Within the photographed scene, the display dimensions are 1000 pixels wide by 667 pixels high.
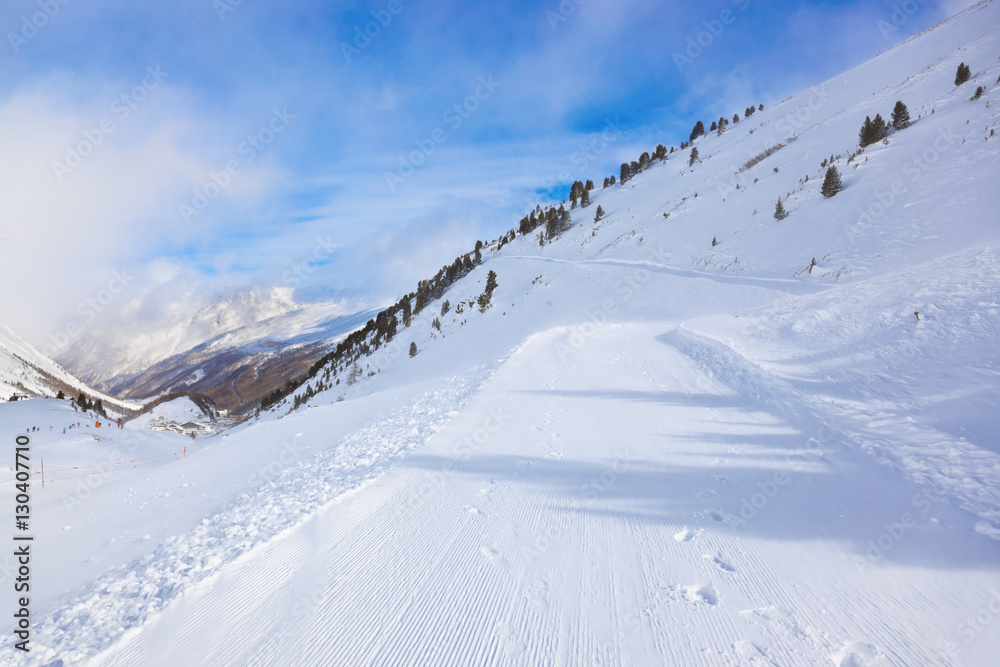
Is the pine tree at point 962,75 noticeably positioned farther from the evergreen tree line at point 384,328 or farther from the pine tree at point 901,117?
the evergreen tree line at point 384,328

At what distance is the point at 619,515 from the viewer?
193 inches

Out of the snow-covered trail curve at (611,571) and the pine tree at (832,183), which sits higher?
the pine tree at (832,183)

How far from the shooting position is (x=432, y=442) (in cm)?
798

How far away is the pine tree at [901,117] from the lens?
25.2 meters

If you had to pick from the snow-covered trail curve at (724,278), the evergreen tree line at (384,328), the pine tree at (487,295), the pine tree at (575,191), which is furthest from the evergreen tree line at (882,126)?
the pine tree at (575,191)

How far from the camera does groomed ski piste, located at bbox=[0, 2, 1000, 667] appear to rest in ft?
10.8

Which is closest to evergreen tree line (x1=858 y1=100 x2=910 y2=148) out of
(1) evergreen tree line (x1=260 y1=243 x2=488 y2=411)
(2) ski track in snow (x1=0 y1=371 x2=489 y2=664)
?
(2) ski track in snow (x1=0 y1=371 x2=489 y2=664)

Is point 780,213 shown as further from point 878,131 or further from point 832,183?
point 878,131

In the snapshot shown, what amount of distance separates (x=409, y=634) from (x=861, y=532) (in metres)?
4.65

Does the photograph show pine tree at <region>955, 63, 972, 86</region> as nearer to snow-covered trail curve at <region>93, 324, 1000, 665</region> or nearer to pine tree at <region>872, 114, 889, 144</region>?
pine tree at <region>872, 114, 889, 144</region>

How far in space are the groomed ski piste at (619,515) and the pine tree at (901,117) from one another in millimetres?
13854

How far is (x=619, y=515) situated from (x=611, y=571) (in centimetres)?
106

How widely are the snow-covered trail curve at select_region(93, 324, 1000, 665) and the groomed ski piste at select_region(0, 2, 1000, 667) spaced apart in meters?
0.03

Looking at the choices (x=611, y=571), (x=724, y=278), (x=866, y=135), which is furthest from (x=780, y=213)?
(x=611, y=571)
